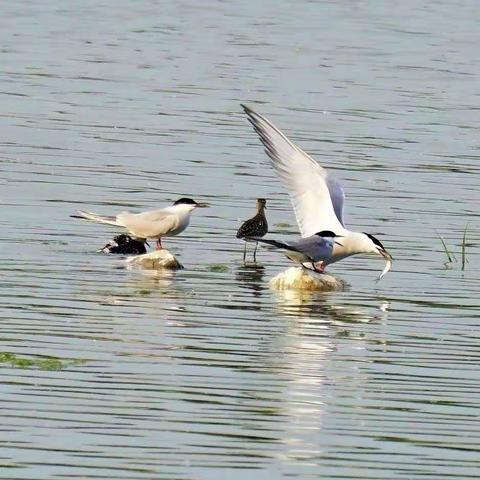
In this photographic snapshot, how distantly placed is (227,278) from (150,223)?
1.59 meters

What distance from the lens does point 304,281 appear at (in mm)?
13523

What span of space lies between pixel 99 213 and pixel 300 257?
2853mm

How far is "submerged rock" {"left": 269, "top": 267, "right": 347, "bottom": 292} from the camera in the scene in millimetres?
13516

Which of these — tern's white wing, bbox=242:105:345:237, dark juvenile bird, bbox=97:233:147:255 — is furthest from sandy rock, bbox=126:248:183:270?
tern's white wing, bbox=242:105:345:237

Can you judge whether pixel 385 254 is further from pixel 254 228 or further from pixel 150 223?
pixel 150 223

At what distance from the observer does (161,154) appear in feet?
65.7

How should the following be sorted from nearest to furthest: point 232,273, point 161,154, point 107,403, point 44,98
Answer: point 107,403, point 232,273, point 161,154, point 44,98

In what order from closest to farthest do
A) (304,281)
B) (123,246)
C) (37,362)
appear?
(37,362)
(304,281)
(123,246)

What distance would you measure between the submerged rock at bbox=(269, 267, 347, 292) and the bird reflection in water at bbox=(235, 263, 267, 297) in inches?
5.0

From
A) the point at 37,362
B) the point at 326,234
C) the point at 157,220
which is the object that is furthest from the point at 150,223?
the point at 37,362

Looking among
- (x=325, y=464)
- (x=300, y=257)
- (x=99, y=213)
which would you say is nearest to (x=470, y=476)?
(x=325, y=464)

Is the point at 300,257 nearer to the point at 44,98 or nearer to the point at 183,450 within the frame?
the point at 183,450

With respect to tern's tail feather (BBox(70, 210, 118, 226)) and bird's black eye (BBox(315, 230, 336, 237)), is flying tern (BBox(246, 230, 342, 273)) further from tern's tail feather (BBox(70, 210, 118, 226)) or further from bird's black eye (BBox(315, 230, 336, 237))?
tern's tail feather (BBox(70, 210, 118, 226))

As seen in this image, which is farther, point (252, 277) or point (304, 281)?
point (252, 277)
